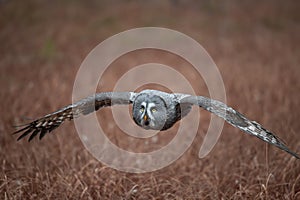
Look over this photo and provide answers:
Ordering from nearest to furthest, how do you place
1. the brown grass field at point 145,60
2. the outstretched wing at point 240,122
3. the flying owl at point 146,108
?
the outstretched wing at point 240,122
the flying owl at point 146,108
the brown grass field at point 145,60

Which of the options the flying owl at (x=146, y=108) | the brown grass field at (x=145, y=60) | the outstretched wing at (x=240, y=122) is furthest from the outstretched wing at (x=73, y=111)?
the outstretched wing at (x=240, y=122)

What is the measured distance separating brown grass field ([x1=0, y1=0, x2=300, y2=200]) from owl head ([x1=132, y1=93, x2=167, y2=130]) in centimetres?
68

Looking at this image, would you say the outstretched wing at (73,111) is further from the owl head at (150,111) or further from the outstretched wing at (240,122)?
the outstretched wing at (240,122)

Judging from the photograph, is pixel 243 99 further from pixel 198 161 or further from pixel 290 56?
pixel 290 56

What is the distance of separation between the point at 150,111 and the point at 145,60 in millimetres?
7765

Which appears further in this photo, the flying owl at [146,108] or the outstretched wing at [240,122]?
the flying owl at [146,108]

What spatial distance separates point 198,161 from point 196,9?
12830 mm

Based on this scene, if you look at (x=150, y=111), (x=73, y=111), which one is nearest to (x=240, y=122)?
(x=150, y=111)

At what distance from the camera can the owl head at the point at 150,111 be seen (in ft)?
12.0

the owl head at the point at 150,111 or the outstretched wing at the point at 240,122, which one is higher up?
the owl head at the point at 150,111

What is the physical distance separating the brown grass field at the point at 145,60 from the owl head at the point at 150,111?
68 cm

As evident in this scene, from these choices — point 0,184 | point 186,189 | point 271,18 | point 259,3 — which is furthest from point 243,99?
point 259,3

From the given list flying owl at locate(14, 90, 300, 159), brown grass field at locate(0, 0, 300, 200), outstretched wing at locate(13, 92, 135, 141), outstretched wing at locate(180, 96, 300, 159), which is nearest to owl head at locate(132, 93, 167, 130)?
flying owl at locate(14, 90, 300, 159)

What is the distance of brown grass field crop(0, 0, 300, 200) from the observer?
3.88 metres
